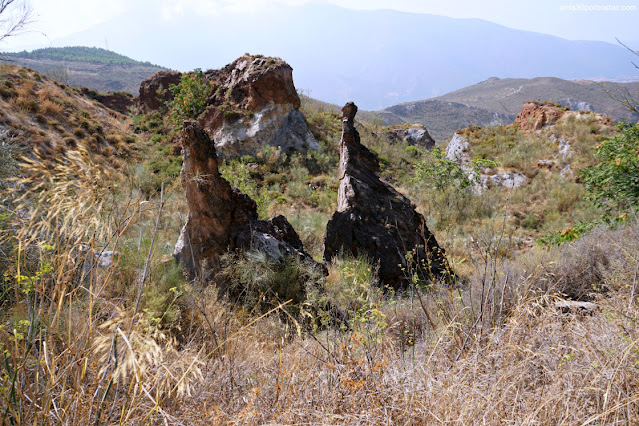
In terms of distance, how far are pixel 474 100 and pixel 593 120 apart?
61.7 metres

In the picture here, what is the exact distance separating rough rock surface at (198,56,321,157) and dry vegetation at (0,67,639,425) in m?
4.87

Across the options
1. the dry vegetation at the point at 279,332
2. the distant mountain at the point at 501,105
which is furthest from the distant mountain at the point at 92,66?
the dry vegetation at the point at 279,332

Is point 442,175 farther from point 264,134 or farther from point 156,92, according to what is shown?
point 156,92

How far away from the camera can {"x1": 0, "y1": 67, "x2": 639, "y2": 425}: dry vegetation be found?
1195 millimetres

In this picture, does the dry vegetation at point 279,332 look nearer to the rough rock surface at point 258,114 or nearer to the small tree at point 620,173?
the small tree at point 620,173

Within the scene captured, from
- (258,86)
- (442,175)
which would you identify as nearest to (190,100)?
(258,86)

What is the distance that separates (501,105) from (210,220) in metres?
71.3

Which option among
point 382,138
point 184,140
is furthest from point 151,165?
point 382,138

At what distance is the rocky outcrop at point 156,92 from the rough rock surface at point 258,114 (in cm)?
469

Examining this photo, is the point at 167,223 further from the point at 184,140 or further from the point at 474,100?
the point at 474,100

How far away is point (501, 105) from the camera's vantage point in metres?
62.6

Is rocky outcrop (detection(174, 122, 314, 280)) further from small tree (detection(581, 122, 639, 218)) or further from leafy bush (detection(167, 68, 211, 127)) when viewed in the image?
leafy bush (detection(167, 68, 211, 127))

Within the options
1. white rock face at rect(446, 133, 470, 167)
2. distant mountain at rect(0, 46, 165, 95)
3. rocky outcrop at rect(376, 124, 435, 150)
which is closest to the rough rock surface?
white rock face at rect(446, 133, 470, 167)

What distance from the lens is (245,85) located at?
13.0 meters
